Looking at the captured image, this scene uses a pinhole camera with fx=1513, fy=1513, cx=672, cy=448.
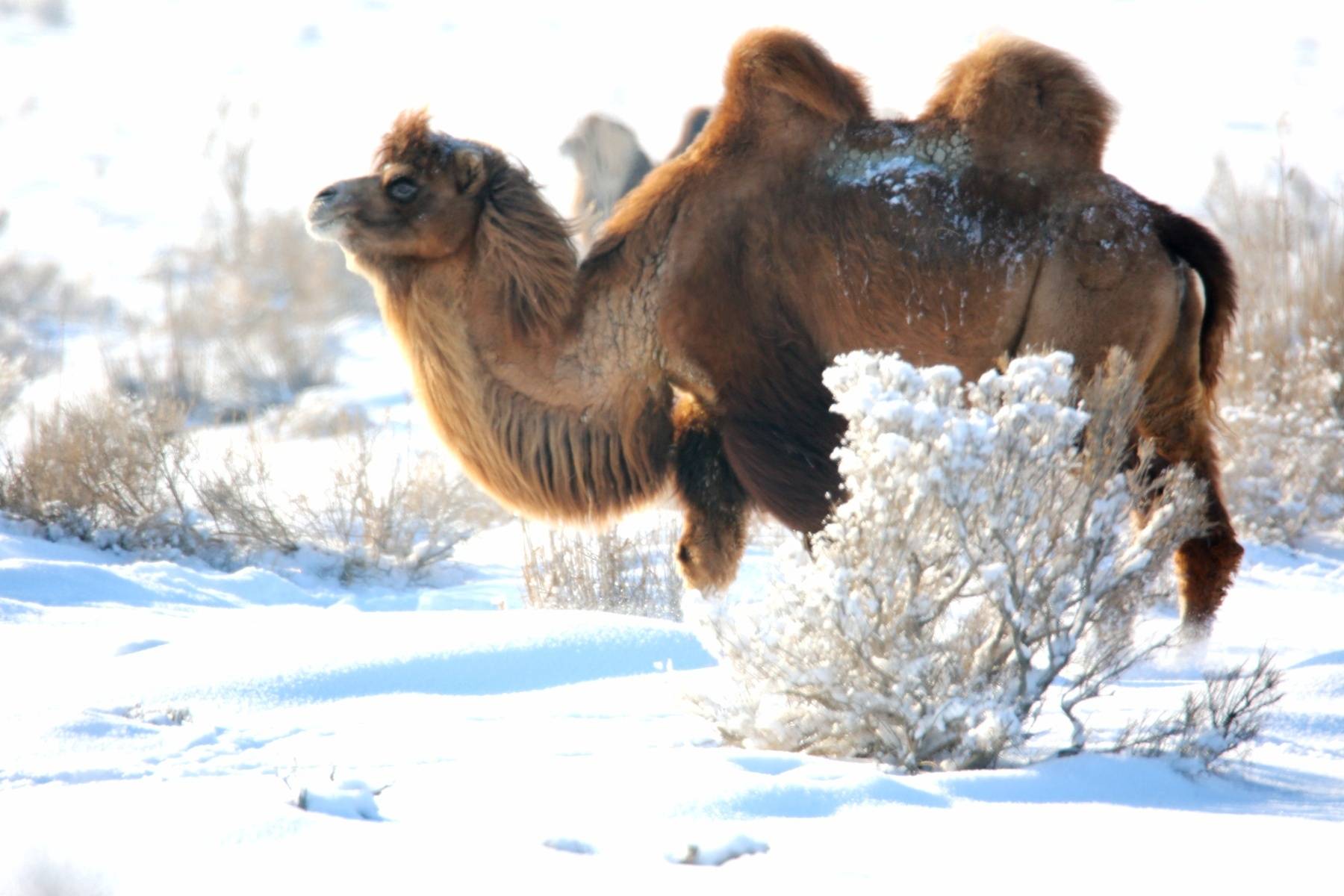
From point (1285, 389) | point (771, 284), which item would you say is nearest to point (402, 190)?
point (771, 284)

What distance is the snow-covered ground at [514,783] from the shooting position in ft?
9.10

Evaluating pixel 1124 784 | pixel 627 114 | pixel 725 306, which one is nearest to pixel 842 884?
pixel 1124 784

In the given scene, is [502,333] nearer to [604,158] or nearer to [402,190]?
[402,190]

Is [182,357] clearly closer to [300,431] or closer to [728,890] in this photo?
[300,431]

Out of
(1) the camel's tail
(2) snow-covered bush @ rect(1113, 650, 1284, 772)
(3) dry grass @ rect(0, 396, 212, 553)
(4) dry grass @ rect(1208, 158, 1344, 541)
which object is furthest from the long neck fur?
(4) dry grass @ rect(1208, 158, 1344, 541)

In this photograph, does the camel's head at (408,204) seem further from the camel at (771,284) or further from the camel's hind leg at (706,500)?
the camel's hind leg at (706,500)

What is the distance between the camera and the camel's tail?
5.43 meters

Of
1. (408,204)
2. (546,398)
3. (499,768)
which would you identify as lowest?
(499,768)

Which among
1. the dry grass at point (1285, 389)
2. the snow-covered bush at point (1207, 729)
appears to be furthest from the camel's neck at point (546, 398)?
the dry grass at point (1285, 389)

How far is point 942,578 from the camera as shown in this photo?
388 centimetres

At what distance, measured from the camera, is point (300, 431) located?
12.6 metres

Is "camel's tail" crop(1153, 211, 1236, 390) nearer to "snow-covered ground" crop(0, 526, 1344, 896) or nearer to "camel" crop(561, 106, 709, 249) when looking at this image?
"snow-covered ground" crop(0, 526, 1344, 896)

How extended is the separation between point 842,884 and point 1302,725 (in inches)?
86.5

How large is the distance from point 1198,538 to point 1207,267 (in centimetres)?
98
